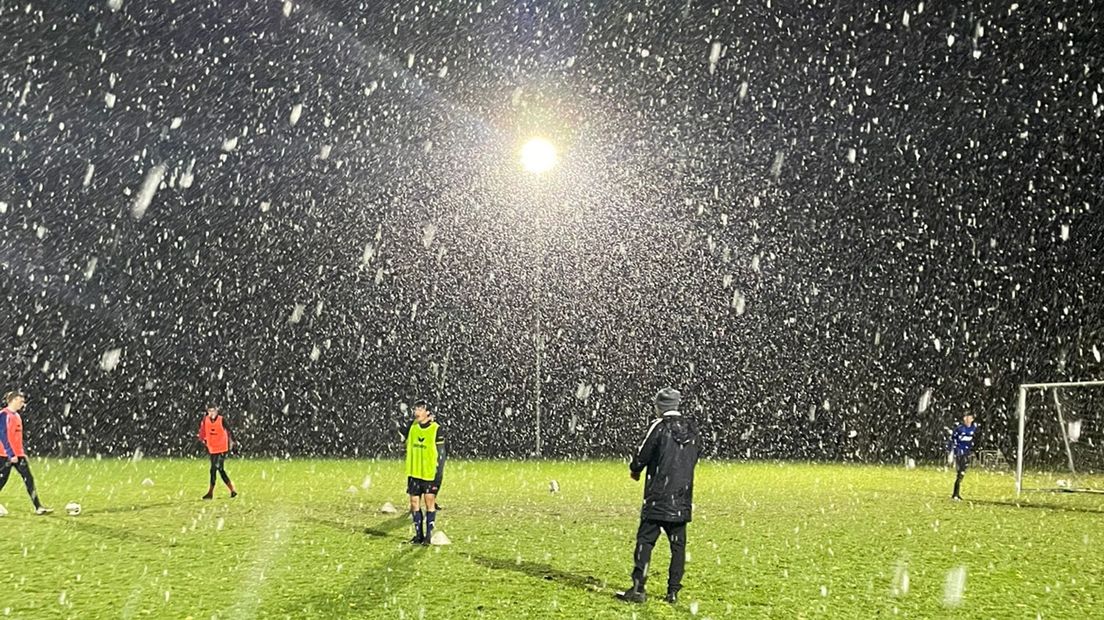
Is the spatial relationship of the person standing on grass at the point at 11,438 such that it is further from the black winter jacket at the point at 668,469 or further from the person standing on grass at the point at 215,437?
the black winter jacket at the point at 668,469

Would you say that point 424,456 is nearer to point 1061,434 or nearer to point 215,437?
point 215,437

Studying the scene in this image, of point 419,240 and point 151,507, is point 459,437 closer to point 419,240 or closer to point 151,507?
point 419,240

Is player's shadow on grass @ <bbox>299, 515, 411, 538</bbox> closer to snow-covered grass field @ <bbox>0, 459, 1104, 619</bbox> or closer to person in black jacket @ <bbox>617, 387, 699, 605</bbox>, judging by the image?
snow-covered grass field @ <bbox>0, 459, 1104, 619</bbox>

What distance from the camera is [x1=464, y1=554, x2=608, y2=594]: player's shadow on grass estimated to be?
9109 mm

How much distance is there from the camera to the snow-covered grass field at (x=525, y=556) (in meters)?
8.18

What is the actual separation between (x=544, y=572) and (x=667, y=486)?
2336 millimetres

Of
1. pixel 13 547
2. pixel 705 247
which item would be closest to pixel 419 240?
pixel 705 247

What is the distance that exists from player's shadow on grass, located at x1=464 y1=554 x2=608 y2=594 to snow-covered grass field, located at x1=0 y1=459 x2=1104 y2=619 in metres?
0.03

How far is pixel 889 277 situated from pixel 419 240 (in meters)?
19.4

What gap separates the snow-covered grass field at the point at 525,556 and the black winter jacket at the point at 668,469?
798 mm

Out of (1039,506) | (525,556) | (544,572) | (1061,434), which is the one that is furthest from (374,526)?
(1061,434)

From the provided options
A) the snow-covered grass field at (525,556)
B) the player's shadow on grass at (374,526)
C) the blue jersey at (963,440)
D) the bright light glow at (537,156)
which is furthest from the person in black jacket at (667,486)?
the bright light glow at (537,156)

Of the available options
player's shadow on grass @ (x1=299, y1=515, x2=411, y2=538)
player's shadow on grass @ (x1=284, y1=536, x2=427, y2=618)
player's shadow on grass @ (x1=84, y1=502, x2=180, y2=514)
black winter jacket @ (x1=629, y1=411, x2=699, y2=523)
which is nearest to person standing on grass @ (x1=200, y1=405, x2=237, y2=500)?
player's shadow on grass @ (x1=84, y1=502, x2=180, y2=514)

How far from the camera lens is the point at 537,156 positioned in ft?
91.8
